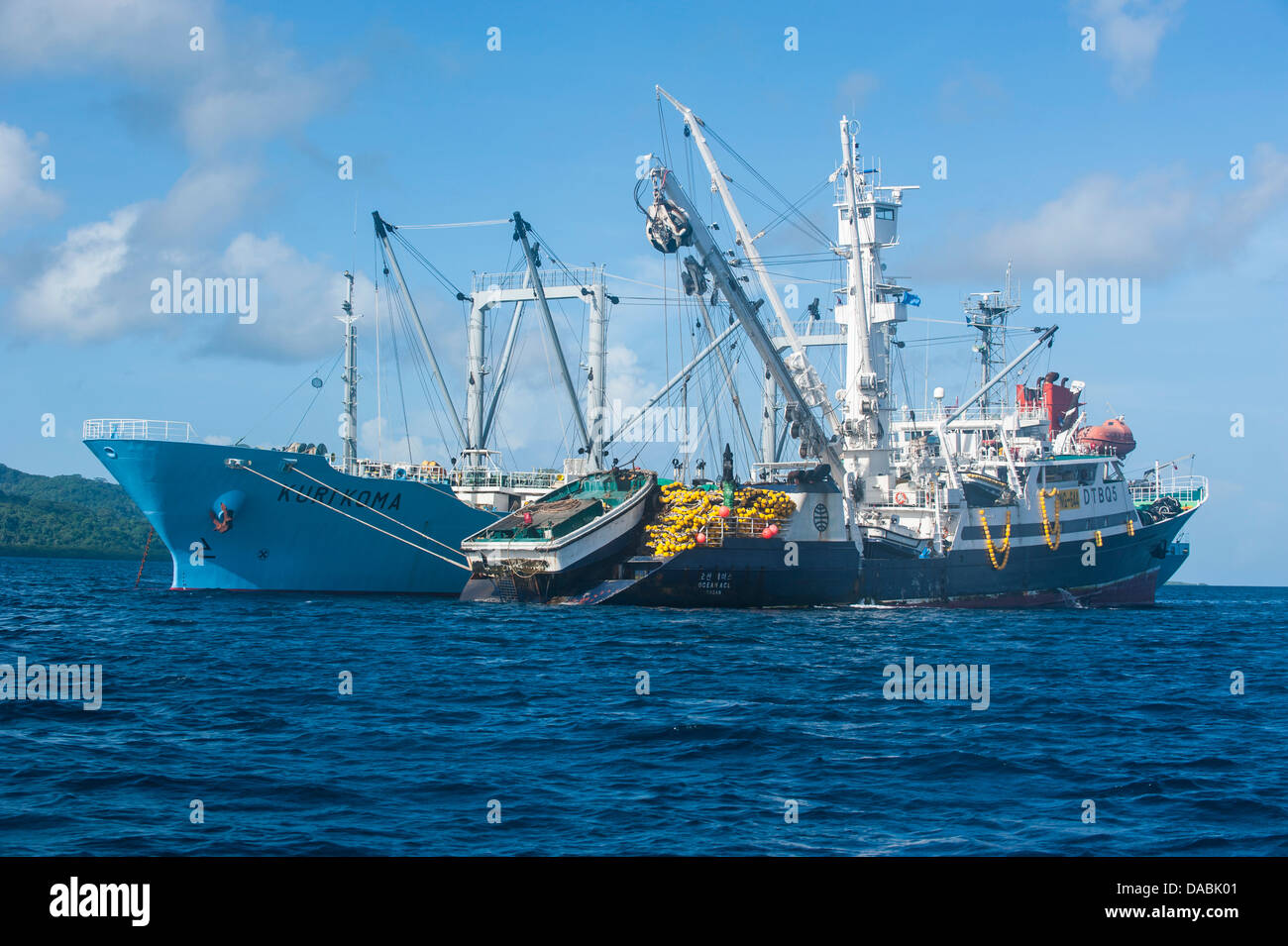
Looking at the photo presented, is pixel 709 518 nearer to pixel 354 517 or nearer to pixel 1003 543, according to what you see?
pixel 1003 543

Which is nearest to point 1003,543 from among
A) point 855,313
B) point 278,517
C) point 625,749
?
point 855,313

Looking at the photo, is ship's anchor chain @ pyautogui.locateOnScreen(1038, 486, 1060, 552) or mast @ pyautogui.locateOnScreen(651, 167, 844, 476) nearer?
mast @ pyautogui.locateOnScreen(651, 167, 844, 476)

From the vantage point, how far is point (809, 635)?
4266cm

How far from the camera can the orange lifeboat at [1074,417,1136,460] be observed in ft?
280

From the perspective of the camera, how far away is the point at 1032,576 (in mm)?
66688

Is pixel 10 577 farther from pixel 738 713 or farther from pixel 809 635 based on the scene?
pixel 738 713

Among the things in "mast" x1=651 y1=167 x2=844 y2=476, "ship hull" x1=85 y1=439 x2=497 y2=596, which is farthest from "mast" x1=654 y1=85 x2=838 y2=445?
"ship hull" x1=85 y1=439 x2=497 y2=596

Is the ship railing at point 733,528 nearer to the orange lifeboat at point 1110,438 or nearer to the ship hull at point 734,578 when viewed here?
the ship hull at point 734,578

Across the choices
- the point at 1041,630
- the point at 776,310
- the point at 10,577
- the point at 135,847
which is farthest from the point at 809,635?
the point at 10,577

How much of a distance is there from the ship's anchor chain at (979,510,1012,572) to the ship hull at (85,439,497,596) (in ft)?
98.9

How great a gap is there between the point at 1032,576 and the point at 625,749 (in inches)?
1990

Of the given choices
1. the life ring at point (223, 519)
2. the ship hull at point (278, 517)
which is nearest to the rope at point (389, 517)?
the ship hull at point (278, 517)

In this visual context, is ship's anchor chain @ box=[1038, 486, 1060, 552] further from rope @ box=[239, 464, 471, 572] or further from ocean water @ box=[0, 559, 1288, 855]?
rope @ box=[239, 464, 471, 572]
